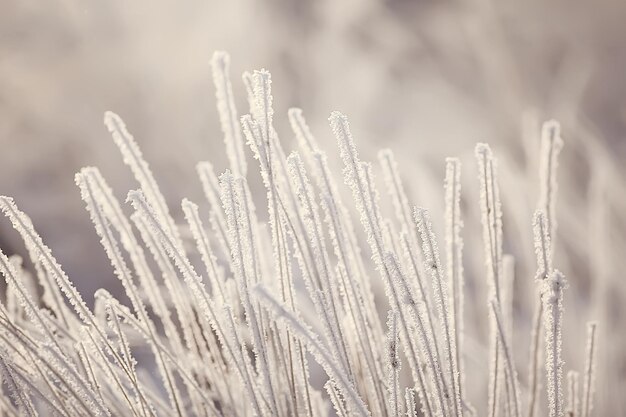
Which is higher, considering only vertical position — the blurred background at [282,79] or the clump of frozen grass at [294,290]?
the blurred background at [282,79]

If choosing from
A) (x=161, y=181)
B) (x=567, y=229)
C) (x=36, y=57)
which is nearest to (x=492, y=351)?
(x=567, y=229)

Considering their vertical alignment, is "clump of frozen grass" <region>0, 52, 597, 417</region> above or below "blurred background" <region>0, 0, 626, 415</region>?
below

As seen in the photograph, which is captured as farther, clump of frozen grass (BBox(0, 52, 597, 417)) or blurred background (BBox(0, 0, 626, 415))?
blurred background (BBox(0, 0, 626, 415))

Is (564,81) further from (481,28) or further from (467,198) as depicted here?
(467,198)

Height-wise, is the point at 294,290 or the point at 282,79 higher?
the point at 282,79

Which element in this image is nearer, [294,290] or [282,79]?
[294,290]
